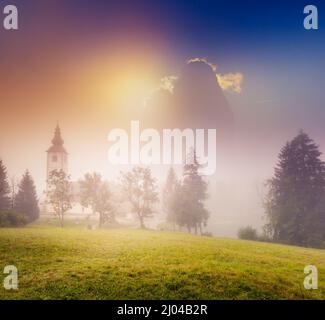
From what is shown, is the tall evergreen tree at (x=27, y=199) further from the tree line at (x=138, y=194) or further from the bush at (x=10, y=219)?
the bush at (x=10, y=219)

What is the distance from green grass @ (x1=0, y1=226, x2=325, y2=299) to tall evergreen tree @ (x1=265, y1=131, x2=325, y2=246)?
12.9 m

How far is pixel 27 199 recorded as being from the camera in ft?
146

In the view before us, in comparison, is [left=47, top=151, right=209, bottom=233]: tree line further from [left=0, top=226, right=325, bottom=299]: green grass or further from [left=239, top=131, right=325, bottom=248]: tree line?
[left=0, top=226, right=325, bottom=299]: green grass

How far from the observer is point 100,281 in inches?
422

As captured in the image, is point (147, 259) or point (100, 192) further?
point (100, 192)

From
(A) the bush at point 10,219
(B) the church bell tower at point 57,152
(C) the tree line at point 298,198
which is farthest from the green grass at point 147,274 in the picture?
(A) the bush at point 10,219

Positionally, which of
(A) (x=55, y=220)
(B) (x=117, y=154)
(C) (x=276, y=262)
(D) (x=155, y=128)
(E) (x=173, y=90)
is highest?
(E) (x=173, y=90)

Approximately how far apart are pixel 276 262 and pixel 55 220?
38.3 meters

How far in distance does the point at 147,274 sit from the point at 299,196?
76.0 ft

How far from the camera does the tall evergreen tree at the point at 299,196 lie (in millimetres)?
27094

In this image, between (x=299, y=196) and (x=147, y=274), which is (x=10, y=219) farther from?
(x=299, y=196)
